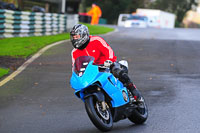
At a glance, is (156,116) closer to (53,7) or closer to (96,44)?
(96,44)

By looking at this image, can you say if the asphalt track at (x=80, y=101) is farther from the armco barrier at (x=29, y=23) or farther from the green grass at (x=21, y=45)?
the armco barrier at (x=29, y=23)

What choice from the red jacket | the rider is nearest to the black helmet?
the rider

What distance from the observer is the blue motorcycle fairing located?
661cm

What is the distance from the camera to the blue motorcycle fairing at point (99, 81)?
6613 millimetres

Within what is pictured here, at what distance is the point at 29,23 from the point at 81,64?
16.6 metres

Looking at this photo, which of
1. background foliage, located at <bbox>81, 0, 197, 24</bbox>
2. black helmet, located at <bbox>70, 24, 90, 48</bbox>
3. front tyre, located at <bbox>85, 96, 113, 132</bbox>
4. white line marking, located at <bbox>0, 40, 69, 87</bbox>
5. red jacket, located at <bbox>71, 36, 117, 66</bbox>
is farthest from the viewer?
background foliage, located at <bbox>81, 0, 197, 24</bbox>

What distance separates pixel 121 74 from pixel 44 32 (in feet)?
56.9

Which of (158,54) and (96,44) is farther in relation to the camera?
(158,54)

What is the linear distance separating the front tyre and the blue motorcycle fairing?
20 centimetres

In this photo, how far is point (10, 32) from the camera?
2164 centimetres

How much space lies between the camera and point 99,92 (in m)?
6.69

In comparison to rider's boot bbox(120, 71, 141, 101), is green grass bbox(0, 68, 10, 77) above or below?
below

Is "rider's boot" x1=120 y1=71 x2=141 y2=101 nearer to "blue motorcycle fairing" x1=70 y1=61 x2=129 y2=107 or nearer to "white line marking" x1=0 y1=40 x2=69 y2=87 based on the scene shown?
"blue motorcycle fairing" x1=70 y1=61 x2=129 y2=107

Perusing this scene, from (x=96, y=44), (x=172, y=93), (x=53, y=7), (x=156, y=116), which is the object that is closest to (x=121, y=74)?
(x=96, y=44)
